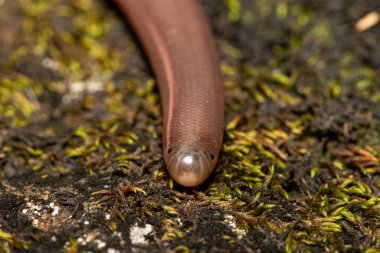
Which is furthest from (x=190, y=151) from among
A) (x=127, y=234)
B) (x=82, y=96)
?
(x=82, y=96)

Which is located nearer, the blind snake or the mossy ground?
the mossy ground

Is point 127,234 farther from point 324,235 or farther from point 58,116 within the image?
point 58,116

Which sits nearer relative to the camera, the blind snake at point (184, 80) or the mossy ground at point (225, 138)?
the mossy ground at point (225, 138)

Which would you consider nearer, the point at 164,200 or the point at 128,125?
the point at 164,200

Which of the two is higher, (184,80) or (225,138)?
(184,80)
